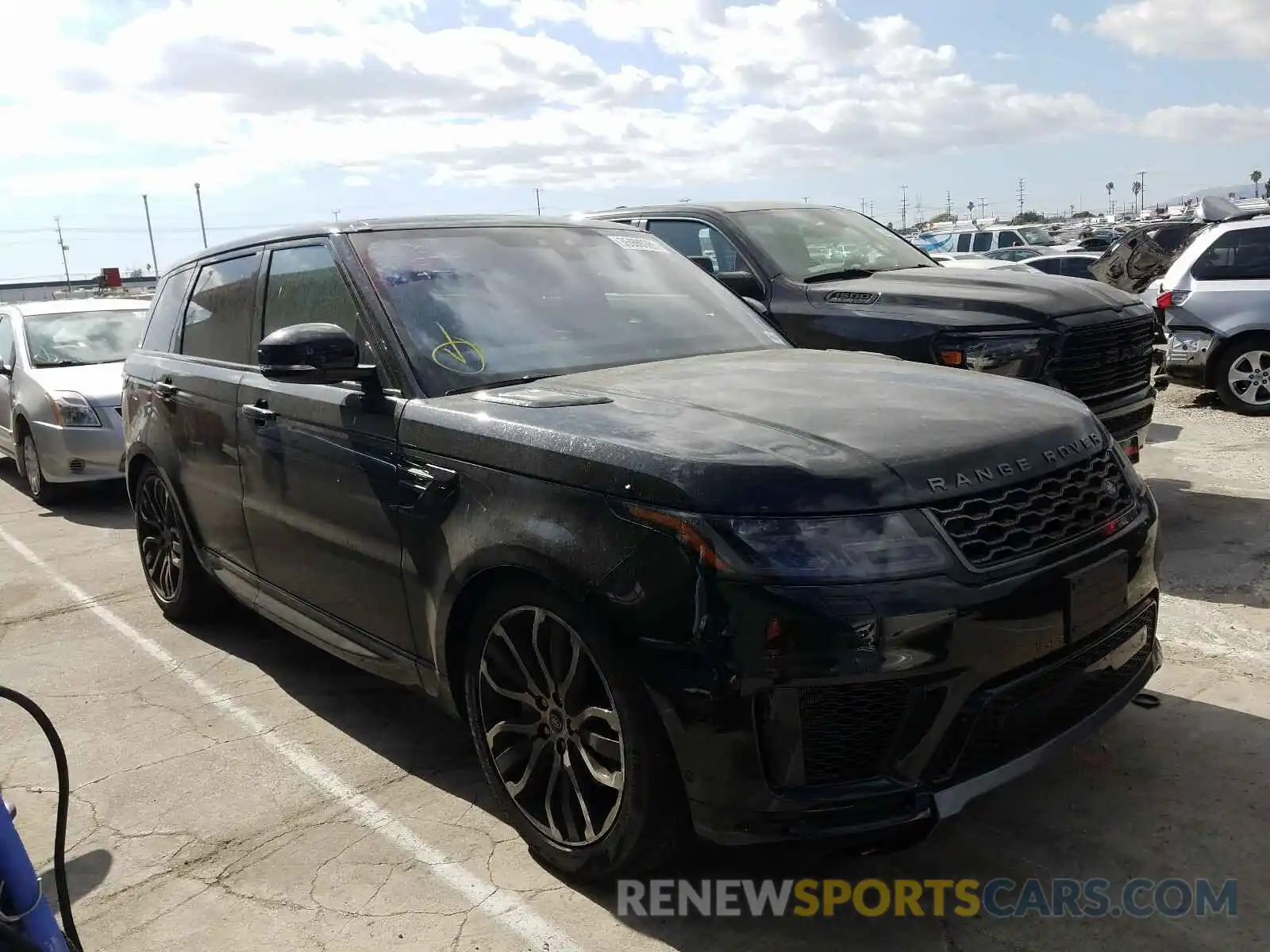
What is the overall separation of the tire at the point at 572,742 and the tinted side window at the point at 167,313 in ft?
9.88

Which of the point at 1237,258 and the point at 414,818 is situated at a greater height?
the point at 1237,258

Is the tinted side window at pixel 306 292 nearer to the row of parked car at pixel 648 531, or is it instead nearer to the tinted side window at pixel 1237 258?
the row of parked car at pixel 648 531

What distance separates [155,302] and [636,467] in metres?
4.07

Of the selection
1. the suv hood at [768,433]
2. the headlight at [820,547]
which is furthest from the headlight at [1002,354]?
the headlight at [820,547]

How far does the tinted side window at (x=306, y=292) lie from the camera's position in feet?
12.0

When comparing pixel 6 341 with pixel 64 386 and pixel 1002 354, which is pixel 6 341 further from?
pixel 1002 354

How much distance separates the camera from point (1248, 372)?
9.87 m

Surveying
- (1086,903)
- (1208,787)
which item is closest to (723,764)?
(1086,903)

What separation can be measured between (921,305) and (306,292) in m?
3.35

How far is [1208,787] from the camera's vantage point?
3209 mm

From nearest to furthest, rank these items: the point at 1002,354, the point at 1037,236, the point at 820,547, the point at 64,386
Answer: the point at 820,547
the point at 1002,354
the point at 64,386
the point at 1037,236

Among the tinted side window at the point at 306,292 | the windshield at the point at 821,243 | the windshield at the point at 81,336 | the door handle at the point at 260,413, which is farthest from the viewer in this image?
the windshield at the point at 81,336

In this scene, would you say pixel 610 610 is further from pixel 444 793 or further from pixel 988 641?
pixel 444 793

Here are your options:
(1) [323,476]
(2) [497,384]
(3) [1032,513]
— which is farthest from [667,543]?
(1) [323,476]
